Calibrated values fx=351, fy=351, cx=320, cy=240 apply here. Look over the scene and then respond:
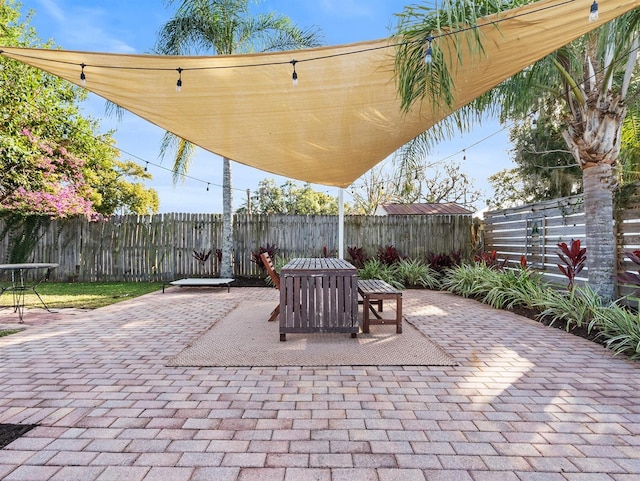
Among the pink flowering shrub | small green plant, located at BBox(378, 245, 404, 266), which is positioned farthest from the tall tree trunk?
the pink flowering shrub

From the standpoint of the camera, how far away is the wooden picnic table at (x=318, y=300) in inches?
132

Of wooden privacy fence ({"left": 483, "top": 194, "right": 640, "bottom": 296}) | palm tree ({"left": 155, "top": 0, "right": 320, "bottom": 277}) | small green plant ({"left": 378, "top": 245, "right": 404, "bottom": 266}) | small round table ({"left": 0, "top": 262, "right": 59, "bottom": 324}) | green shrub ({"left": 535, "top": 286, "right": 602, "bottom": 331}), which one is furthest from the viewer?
small green plant ({"left": 378, "top": 245, "right": 404, "bottom": 266})

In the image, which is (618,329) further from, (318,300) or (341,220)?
(341,220)

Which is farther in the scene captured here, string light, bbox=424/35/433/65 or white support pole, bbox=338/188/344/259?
white support pole, bbox=338/188/344/259

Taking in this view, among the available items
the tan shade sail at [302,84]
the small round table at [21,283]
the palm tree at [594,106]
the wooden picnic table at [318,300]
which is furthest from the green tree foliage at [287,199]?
the wooden picnic table at [318,300]

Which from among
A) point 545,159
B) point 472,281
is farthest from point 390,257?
point 545,159

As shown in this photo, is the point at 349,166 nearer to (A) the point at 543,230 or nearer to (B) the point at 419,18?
(B) the point at 419,18

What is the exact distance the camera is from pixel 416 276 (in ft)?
24.5

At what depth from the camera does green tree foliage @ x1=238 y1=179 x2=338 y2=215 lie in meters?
28.7

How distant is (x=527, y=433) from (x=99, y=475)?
194 cm

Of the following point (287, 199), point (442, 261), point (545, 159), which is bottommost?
point (442, 261)

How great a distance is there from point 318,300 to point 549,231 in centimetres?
502

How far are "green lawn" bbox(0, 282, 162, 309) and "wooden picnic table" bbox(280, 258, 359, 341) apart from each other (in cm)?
353

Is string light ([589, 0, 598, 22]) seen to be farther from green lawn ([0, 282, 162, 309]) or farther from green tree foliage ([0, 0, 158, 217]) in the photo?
green tree foliage ([0, 0, 158, 217])
